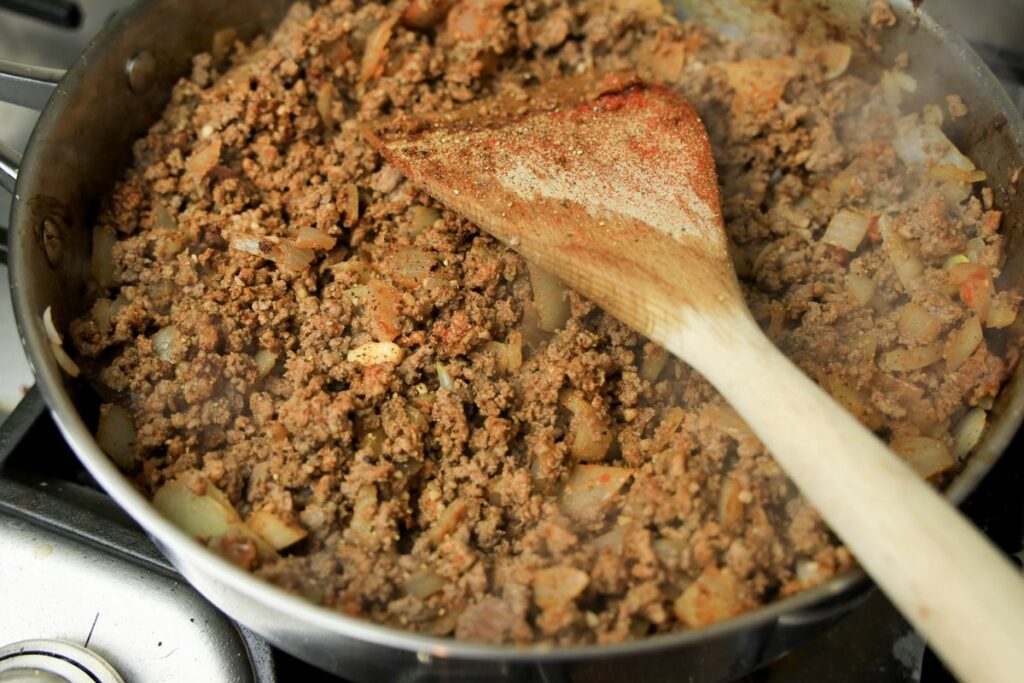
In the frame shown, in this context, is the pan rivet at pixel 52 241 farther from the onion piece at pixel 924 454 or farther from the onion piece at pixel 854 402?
the onion piece at pixel 924 454

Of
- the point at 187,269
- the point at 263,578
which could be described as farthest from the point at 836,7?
the point at 263,578

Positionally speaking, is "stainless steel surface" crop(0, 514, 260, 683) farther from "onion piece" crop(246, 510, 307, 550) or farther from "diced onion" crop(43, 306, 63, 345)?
"diced onion" crop(43, 306, 63, 345)

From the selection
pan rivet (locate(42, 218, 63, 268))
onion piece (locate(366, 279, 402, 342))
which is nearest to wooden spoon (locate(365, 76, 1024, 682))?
onion piece (locate(366, 279, 402, 342))

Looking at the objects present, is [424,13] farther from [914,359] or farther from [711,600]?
[711,600]

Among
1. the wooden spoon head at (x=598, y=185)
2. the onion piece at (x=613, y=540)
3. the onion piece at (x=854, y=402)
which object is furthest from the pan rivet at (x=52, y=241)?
the onion piece at (x=854, y=402)

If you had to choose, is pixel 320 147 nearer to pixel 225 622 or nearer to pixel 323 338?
pixel 323 338

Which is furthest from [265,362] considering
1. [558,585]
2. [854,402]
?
[854,402]

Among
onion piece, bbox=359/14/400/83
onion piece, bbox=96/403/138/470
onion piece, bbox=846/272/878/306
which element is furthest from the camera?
onion piece, bbox=359/14/400/83
